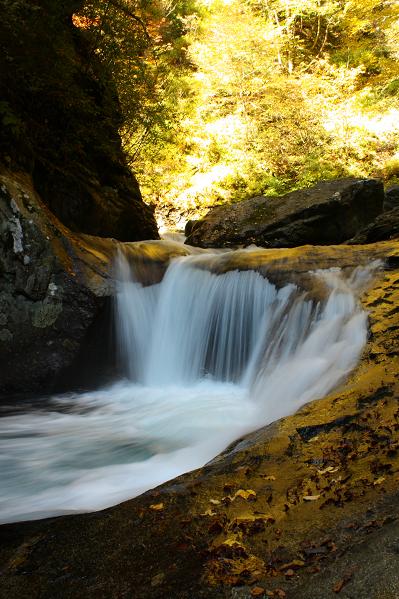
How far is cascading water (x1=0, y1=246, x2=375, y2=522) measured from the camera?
3330mm

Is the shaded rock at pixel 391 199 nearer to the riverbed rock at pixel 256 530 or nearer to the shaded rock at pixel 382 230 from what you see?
the shaded rock at pixel 382 230

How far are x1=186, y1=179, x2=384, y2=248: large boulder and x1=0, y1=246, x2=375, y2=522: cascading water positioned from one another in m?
2.65

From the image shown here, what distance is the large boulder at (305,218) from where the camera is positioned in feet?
30.2

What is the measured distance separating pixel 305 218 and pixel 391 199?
3.03 m

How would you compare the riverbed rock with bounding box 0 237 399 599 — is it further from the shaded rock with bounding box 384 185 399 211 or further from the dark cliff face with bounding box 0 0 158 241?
the shaded rock with bounding box 384 185 399 211

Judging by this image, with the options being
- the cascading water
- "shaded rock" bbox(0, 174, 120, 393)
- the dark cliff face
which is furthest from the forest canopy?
"shaded rock" bbox(0, 174, 120, 393)

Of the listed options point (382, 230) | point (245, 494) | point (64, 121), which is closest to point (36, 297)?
point (64, 121)

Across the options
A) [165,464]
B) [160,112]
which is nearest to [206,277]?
[165,464]

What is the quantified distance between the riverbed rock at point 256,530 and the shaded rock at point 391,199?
341 inches

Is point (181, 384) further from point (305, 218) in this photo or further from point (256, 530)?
point (305, 218)

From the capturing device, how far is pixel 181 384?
19.8 feet

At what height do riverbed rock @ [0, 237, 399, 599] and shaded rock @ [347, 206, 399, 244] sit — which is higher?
shaded rock @ [347, 206, 399, 244]

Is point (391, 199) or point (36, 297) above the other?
point (391, 199)

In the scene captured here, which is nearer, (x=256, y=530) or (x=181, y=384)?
(x=256, y=530)
